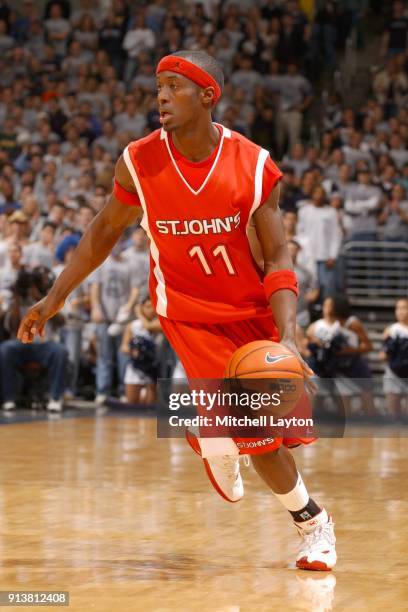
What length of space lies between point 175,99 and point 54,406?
7.29 meters

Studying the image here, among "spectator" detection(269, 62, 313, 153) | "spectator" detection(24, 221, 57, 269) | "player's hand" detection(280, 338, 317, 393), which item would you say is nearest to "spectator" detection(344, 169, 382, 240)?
"spectator" detection(269, 62, 313, 153)

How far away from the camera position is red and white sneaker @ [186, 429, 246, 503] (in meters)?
5.27

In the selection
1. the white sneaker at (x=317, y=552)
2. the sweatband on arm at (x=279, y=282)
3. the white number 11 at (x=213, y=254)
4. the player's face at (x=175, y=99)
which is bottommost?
the white sneaker at (x=317, y=552)

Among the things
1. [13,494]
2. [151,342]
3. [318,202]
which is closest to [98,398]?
[151,342]

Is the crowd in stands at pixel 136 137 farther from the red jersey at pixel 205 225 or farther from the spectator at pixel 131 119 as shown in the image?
the red jersey at pixel 205 225

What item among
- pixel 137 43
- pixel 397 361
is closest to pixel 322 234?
pixel 397 361

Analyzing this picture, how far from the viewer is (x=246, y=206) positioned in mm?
5066

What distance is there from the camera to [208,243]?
16.7ft

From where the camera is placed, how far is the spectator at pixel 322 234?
13.3m

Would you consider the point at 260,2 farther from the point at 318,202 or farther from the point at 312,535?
the point at 312,535

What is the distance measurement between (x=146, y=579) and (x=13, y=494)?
239cm

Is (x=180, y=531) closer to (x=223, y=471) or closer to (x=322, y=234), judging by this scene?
(x=223, y=471)

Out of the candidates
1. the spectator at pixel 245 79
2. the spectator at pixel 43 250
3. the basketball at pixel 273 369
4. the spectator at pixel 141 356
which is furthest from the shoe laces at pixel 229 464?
the spectator at pixel 245 79

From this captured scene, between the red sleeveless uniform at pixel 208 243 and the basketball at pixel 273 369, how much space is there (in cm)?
32
